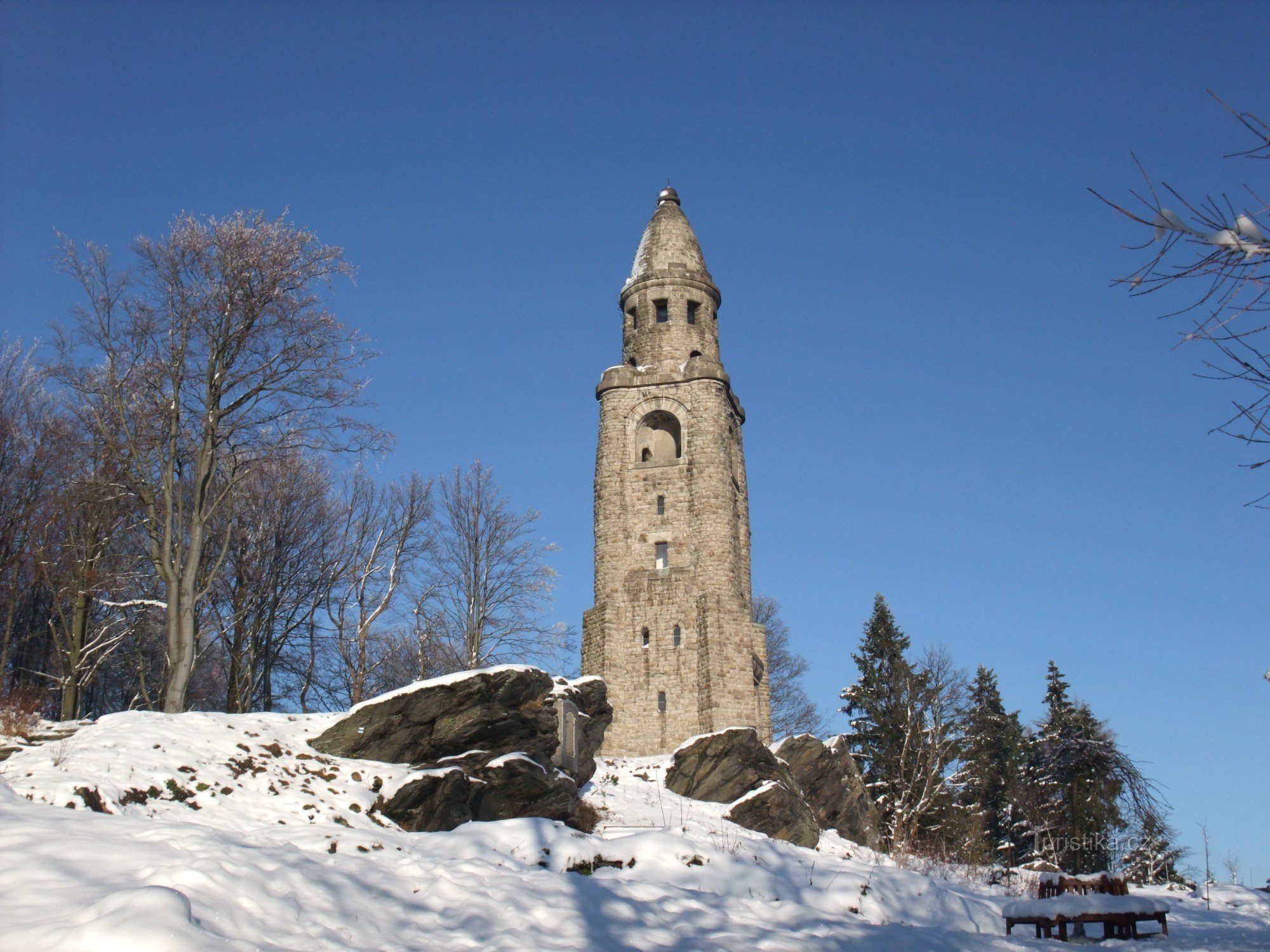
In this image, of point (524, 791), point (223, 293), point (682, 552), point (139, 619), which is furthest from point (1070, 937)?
point (139, 619)

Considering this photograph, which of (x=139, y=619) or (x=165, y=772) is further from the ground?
(x=139, y=619)

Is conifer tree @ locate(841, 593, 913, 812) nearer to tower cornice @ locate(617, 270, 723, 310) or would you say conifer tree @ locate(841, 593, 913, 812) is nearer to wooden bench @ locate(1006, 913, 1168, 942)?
tower cornice @ locate(617, 270, 723, 310)

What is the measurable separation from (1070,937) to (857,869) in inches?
142

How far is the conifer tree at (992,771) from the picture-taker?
3500 centimetres

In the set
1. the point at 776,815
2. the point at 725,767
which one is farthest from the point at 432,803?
the point at 725,767

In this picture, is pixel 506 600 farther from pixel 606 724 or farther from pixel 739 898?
pixel 739 898

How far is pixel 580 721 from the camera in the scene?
20609 millimetres

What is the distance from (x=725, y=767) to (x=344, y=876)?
16.1 meters

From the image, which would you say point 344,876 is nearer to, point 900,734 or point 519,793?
point 519,793

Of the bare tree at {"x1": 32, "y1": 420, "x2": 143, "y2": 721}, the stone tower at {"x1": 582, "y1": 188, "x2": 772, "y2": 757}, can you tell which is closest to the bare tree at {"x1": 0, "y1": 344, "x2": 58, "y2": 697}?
the bare tree at {"x1": 32, "y1": 420, "x2": 143, "y2": 721}

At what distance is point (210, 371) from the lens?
54.5 ft

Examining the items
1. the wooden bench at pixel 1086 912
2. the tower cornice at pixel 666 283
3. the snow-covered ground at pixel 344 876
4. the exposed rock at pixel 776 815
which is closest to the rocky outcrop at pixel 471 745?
the snow-covered ground at pixel 344 876

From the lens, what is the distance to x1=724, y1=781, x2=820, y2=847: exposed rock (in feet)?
72.0

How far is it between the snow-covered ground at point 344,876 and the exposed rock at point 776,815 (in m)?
5.63
